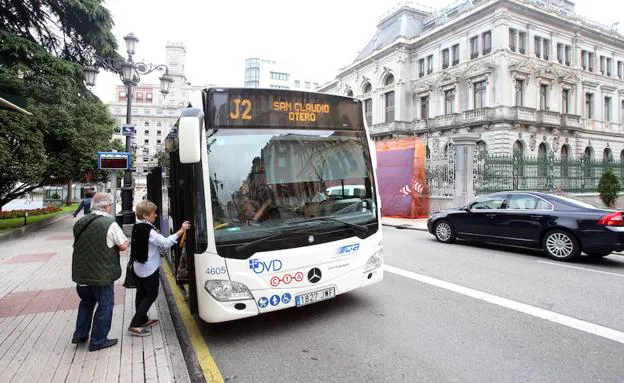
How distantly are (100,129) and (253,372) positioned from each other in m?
16.2

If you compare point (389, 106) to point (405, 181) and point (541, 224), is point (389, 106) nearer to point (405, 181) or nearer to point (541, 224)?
point (405, 181)

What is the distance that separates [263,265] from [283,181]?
101cm

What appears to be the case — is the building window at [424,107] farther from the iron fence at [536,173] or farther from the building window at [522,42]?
the iron fence at [536,173]

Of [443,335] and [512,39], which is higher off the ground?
[512,39]

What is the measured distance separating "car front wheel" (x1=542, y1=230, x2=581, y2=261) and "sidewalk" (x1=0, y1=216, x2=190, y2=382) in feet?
25.8

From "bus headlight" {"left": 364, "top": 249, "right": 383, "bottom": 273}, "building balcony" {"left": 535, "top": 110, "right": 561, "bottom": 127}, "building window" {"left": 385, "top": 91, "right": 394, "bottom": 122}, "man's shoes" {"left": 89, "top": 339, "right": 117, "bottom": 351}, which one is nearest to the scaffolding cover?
"bus headlight" {"left": 364, "top": 249, "right": 383, "bottom": 273}

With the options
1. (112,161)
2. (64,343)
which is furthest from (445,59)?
(64,343)

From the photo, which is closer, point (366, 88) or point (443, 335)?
point (443, 335)

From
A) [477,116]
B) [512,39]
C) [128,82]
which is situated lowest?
[128,82]

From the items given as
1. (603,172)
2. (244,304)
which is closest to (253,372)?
(244,304)

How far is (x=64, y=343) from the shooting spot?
159 inches

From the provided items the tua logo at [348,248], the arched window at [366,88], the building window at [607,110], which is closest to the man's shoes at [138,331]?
the tua logo at [348,248]

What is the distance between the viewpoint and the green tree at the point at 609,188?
19.7m

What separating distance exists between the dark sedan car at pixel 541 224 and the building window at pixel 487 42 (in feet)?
110
